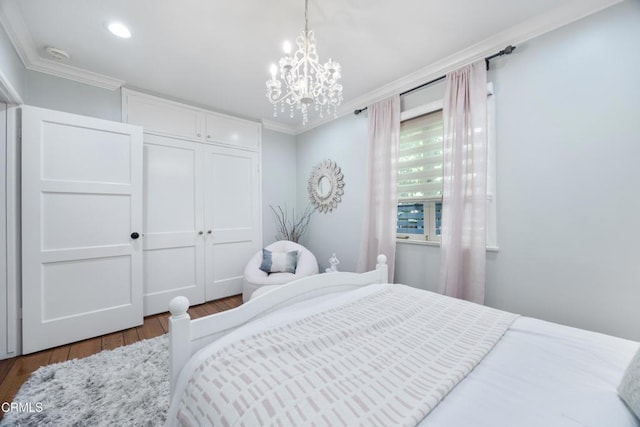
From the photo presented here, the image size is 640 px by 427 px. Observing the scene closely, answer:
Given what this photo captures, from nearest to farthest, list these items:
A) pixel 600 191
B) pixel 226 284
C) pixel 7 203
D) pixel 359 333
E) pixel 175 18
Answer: pixel 359 333, pixel 600 191, pixel 175 18, pixel 7 203, pixel 226 284

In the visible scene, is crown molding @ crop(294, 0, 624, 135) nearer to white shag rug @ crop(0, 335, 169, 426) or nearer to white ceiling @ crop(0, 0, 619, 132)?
white ceiling @ crop(0, 0, 619, 132)

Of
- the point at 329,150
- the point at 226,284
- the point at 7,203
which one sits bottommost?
the point at 226,284

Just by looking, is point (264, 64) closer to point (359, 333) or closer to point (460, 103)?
point (460, 103)

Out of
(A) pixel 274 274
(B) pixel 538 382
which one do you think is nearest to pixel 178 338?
(B) pixel 538 382

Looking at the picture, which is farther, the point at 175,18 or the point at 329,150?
the point at 329,150

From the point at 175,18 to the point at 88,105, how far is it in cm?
149

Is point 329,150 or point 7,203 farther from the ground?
point 329,150

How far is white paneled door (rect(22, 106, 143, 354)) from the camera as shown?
2.11 meters

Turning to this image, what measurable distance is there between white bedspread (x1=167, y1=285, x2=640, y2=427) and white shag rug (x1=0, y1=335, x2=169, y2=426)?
88 cm

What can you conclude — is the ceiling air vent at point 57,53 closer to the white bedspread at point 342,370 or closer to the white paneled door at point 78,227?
the white paneled door at point 78,227

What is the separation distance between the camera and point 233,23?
6.08ft

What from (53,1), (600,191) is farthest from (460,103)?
(53,1)

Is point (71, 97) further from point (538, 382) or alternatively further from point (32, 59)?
point (538, 382)

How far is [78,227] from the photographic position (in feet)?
7.55
